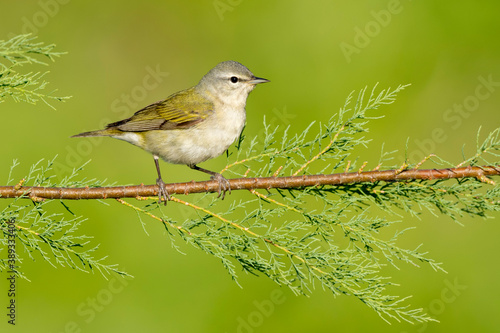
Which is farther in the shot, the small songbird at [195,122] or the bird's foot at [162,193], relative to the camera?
the small songbird at [195,122]

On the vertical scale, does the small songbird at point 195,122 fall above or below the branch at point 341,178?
above

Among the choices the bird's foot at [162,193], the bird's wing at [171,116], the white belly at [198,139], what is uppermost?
the bird's wing at [171,116]

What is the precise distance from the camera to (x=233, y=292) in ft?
20.0

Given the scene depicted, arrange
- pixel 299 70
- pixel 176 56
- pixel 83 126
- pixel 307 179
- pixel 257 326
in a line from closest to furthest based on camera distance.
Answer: pixel 307 179 < pixel 257 326 < pixel 83 126 < pixel 299 70 < pixel 176 56

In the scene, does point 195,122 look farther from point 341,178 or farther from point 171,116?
point 341,178

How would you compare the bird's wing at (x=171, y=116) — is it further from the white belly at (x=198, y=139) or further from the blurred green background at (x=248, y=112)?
the blurred green background at (x=248, y=112)

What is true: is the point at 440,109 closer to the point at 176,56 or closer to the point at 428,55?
the point at 428,55

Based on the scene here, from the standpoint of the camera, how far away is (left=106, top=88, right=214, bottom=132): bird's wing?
16.8 feet

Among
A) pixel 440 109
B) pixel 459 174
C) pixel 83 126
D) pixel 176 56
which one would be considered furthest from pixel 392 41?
pixel 459 174

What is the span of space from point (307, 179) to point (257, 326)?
9.92 feet

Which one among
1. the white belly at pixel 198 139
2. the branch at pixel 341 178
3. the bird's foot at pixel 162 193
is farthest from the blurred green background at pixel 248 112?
the branch at pixel 341 178

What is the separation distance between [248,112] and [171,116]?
7.91 ft

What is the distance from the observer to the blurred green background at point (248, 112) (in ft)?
19.8

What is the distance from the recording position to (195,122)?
5.09 m
